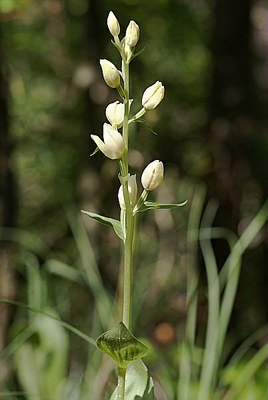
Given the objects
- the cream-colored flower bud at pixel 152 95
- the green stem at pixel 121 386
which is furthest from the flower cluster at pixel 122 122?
the green stem at pixel 121 386

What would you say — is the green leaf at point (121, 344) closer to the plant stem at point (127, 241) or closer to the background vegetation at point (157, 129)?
the plant stem at point (127, 241)

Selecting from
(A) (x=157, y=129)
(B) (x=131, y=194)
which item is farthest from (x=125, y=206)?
(A) (x=157, y=129)

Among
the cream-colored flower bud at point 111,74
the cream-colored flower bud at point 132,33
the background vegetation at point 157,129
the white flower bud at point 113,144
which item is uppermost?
the cream-colored flower bud at point 132,33

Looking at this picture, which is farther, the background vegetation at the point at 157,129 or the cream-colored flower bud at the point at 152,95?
the background vegetation at the point at 157,129

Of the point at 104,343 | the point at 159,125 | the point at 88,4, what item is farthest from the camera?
the point at 159,125

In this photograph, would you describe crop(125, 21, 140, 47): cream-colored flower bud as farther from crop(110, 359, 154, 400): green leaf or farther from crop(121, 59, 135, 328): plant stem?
crop(110, 359, 154, 400): green leaf

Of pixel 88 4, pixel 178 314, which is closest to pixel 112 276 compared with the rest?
pixel 178 314

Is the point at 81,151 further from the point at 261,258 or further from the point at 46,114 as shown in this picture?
the point at 261,258
